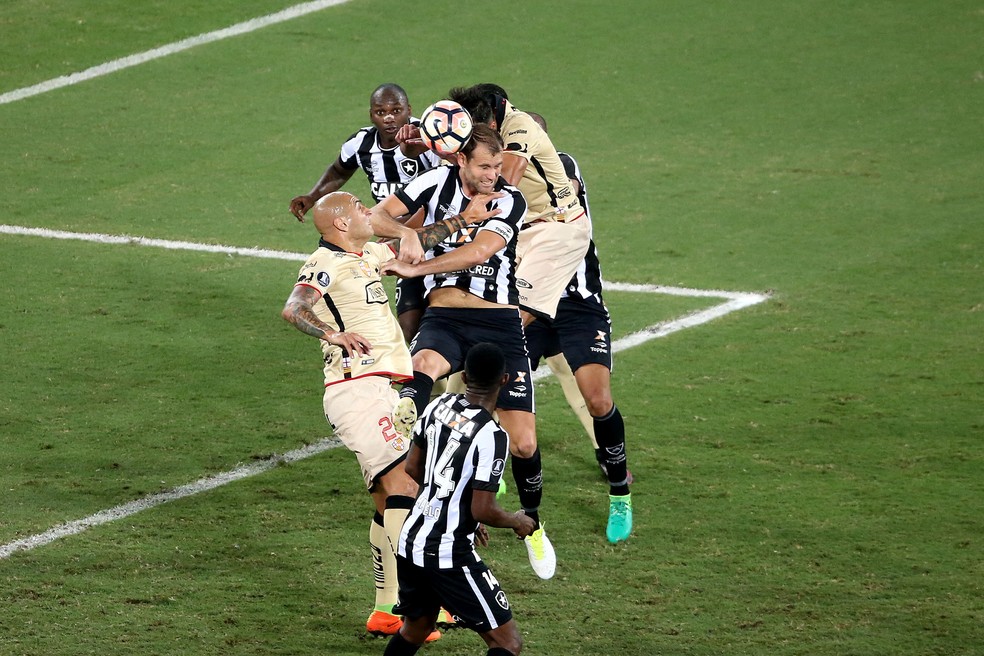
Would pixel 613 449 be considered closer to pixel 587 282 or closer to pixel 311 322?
pixel 587 282

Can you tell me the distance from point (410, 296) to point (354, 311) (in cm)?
172

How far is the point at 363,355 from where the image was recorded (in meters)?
6.85

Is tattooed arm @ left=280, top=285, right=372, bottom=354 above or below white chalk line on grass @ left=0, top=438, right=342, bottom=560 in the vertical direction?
above

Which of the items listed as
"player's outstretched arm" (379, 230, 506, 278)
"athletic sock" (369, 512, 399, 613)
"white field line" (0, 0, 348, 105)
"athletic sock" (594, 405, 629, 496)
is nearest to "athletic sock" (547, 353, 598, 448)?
"athletic sock" (594, 405, 629, 496)

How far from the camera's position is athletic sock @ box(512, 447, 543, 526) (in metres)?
7.79

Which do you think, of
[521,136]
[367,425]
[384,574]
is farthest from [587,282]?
[384,574]

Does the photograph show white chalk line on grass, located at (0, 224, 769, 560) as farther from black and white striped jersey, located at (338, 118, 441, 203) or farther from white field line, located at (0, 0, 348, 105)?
white field line, located at (0, 0, 348, 105)

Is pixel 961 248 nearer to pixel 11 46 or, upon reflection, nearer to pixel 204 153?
pixel 204 153

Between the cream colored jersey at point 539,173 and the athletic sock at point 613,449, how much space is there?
1.30 m

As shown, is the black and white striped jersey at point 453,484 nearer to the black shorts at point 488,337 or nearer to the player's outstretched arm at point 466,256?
the player's outstretched arm at point 466,256

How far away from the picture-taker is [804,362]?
36.1 feet

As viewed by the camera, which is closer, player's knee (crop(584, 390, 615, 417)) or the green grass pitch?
the green grass pitch

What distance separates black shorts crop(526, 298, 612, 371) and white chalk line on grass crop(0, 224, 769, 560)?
1670mm

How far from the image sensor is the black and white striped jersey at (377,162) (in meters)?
9.72
